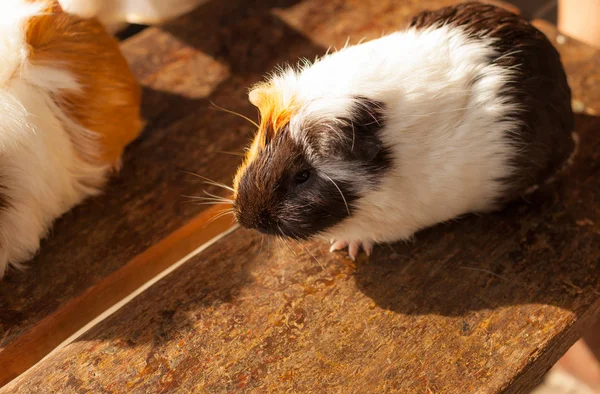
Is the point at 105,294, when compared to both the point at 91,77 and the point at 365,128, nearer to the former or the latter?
the point at 91,77

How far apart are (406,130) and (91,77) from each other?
102cm

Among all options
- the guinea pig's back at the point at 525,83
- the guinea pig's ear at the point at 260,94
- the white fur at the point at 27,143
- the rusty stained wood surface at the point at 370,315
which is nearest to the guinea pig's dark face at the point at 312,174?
the guinea pig's ear at the point at 260,94

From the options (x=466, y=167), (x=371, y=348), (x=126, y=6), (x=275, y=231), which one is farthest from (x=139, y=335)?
(x=126, y=6)

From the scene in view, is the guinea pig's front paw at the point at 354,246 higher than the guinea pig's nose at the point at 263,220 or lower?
lower

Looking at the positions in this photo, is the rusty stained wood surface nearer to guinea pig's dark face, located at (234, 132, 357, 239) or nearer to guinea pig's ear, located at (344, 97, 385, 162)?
guinea pig's dark face, located at (234, 132, 357, 239)

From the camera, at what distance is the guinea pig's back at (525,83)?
1.64 metres

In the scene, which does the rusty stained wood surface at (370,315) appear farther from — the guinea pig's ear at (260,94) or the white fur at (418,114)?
the guinea pig's ear at (260,94)

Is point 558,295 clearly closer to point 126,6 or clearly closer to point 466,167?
point 466,167

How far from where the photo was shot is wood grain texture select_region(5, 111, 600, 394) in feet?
5.05

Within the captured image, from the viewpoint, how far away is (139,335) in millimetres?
1642

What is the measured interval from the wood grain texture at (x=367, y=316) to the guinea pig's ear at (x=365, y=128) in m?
0.43

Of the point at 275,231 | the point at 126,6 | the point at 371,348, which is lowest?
the point at 371,348

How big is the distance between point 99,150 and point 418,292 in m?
1.11

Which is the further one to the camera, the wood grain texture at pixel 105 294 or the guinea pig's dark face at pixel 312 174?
the wood grain texture at pixel 105 294
